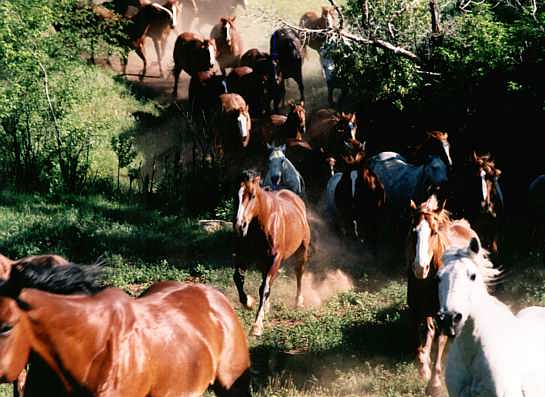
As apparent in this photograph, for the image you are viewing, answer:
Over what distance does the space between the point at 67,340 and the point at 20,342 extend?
0.32m

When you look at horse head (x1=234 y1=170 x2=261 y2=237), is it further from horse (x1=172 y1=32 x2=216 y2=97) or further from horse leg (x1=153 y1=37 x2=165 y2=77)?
horse leg (x1=153 y1=37 x2=165 y2=77)

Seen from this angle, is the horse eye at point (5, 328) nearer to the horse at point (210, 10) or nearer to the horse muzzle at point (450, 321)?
the horse muzzle at point (450, 321)

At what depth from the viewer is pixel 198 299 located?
6219mm

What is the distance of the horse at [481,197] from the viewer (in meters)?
12.2

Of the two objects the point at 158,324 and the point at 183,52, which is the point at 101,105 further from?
Result: the point at 158,324

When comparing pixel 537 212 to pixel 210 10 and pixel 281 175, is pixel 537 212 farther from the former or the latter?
pixel 210 10

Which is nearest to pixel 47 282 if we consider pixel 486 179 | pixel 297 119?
pixel 486 179

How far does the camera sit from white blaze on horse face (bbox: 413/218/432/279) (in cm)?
811

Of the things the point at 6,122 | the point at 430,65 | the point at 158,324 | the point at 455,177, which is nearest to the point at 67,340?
the point at 158,324

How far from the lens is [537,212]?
42.9 ft

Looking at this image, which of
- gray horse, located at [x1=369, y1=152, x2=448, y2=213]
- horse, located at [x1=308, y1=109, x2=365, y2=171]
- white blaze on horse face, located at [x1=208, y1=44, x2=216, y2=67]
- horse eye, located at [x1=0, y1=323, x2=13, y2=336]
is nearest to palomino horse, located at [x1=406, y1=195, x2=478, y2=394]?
gray horse, located at [x1=369, y1=152, x2=448, y2=213]

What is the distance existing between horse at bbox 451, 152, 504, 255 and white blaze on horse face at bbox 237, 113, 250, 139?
23.8ft

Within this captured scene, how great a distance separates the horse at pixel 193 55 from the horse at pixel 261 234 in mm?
12026

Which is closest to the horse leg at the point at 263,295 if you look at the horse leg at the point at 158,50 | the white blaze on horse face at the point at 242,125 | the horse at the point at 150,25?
the white blaze on horse face at the point at 242,125
